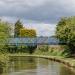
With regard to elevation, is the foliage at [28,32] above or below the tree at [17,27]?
below

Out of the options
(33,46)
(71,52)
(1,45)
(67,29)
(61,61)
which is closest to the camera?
(1,45)

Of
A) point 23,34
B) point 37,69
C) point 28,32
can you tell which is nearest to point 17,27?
point 28,32

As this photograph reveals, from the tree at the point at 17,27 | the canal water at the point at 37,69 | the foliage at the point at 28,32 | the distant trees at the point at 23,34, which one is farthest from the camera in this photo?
the tree at the point at 17,27

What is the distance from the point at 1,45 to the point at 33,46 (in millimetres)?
60097

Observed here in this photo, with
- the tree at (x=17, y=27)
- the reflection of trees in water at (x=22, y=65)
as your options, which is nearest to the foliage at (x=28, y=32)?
the tree at (x=17, y=27)

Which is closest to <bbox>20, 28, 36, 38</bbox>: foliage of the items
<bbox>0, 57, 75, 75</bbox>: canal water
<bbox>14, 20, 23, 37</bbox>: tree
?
<bbox>14, 20, 23, 37</bbox>: tree

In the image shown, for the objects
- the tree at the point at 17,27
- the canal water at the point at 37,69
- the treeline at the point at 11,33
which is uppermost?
the tree at the point at 17,27

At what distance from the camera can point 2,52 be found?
2522 inches

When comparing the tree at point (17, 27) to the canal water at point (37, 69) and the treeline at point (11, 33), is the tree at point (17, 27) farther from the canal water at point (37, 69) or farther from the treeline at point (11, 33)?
the canal water at point (37, 69)

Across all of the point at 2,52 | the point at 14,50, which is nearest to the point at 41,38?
the point at 14,50

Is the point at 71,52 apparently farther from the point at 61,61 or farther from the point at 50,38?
the point at 50,38

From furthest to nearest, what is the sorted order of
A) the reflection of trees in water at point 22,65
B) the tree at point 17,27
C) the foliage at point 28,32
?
the tree at point 17,27
the foliage at point 28,32
the reflection of trees in water at point 22,65

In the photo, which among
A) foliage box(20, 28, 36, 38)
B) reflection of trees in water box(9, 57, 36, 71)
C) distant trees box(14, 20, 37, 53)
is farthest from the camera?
foliage box(20, 28, 36, 38)

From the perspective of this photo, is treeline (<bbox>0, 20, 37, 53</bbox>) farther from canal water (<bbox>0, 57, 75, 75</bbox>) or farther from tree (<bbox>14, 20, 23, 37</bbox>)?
canal water (<bbox>0, 57, 75, 75</bbox>)
